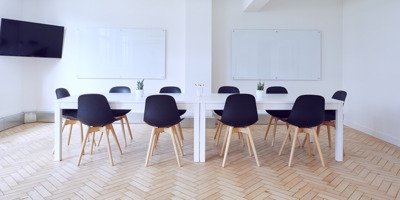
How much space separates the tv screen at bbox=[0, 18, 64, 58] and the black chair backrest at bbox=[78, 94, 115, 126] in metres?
2.96

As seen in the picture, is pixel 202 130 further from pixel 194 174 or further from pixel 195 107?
pixel 194 174

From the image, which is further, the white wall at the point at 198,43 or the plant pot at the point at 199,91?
the white wall at the point at 198,43

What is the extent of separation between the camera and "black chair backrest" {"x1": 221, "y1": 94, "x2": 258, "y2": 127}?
286cm

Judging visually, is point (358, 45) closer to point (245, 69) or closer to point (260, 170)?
point (245, 69)

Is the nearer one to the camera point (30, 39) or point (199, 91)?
point (199, 91)

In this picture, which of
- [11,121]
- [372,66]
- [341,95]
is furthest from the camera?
[11,121]

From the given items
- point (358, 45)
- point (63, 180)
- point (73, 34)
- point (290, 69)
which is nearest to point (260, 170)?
point (63, 180)

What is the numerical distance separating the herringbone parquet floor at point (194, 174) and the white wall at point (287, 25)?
6.59 feet

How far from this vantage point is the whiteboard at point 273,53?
5.46 metres

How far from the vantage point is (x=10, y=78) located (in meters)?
4.91

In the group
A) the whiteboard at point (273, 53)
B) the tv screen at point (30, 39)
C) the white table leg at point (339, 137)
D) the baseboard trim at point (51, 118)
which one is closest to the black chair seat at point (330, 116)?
the white table leg at point (339, 137)

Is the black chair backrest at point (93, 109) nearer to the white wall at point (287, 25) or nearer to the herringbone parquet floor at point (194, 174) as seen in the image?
the herringbone parquet floor at point (194, 174)

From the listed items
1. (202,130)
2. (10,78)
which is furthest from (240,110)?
(10,78)

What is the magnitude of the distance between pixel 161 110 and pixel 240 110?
2.97ft
